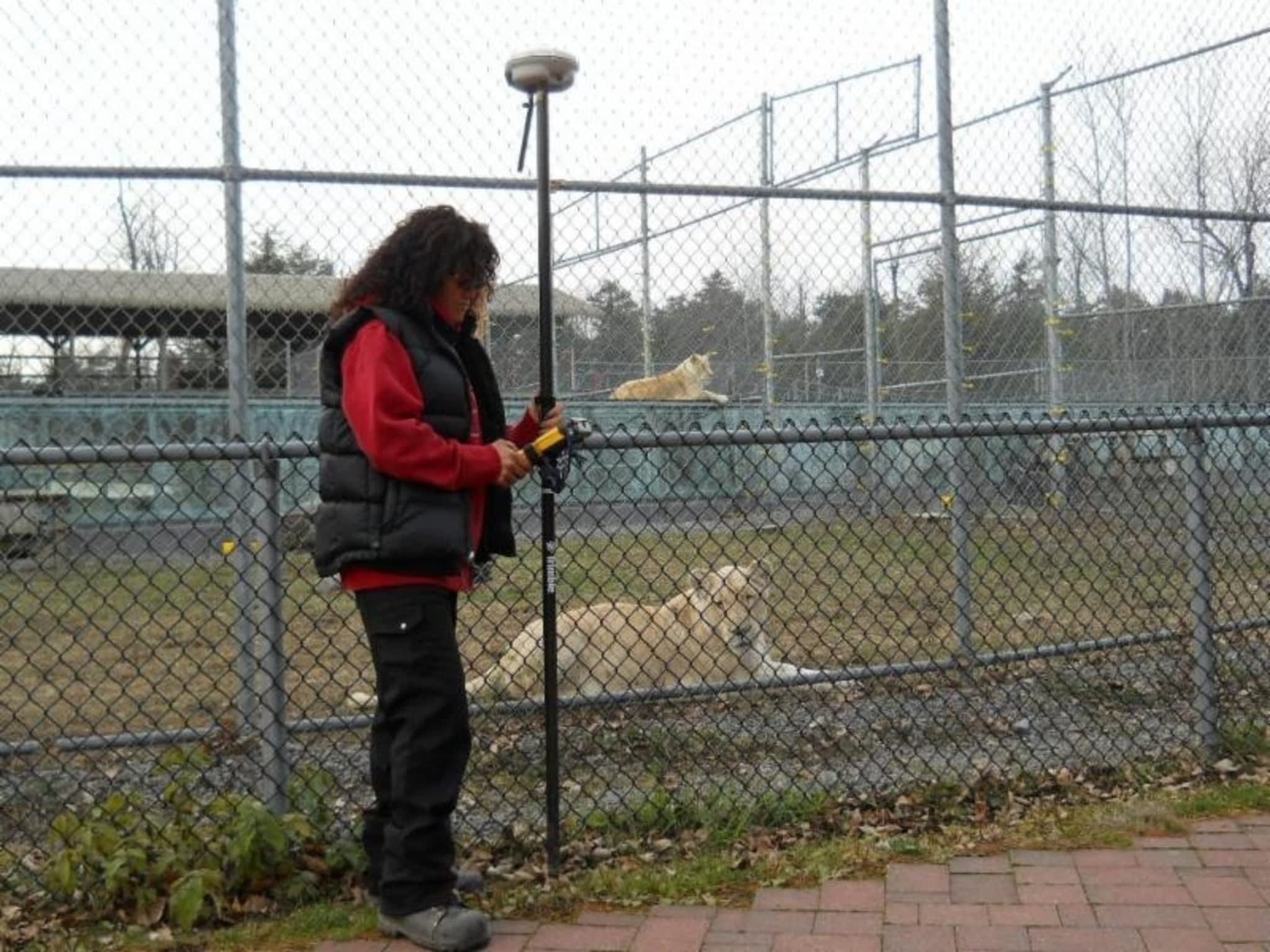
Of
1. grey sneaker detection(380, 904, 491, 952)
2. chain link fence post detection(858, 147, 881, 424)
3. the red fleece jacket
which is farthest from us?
chain link fence post detection(858, 147, 881, 424)

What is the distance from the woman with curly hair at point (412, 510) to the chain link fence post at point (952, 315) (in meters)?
2.49

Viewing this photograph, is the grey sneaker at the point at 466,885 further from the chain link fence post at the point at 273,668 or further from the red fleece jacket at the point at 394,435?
the red fleece jacket at the point at 394,435

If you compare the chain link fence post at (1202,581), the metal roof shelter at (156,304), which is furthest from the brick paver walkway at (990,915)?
the metal roof shelter at (156,304)

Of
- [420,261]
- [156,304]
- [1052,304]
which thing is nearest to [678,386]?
[1052,304]

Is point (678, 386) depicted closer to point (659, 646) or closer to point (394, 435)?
point (659, 646)

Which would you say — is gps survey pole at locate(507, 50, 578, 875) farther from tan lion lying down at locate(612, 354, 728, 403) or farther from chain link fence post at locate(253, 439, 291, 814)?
tan lion lying down at locate(612, 354, 728, 403)

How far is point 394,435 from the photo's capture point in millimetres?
2635

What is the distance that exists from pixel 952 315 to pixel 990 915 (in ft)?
8.96

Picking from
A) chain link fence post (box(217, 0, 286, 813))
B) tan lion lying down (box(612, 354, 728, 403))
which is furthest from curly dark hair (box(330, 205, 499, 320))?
tan lion lying down (box(612, 354, 728, 403))

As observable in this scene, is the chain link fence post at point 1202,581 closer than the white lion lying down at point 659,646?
Yes

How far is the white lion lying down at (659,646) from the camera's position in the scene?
4.77 meters

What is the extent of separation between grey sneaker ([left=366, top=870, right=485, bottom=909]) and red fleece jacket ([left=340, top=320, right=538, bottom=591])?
0.83 metres

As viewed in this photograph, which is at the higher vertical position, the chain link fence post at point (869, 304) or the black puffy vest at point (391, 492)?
the chain link fence post at point (869, 304)

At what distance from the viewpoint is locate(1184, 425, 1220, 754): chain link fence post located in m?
4.11
